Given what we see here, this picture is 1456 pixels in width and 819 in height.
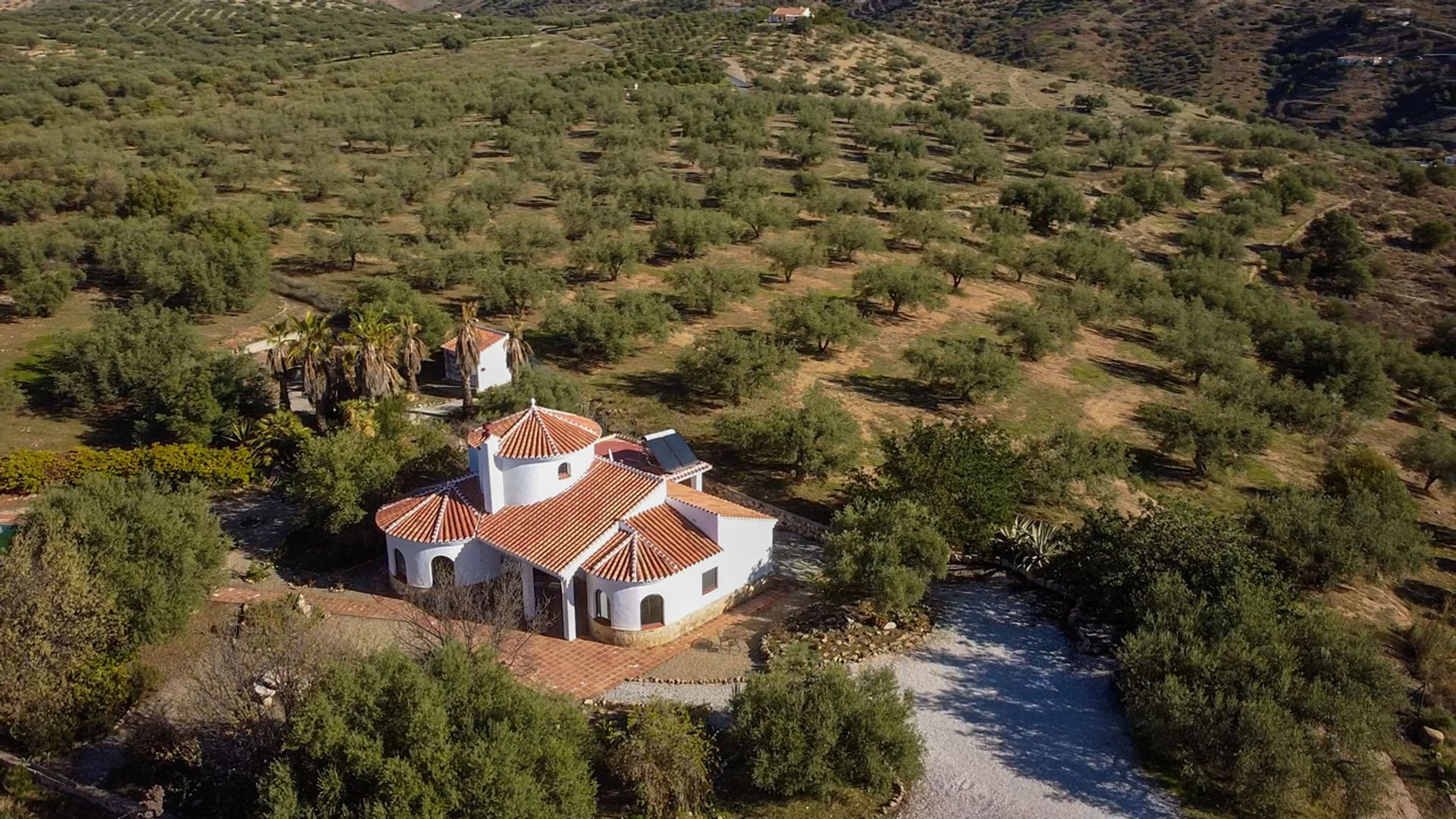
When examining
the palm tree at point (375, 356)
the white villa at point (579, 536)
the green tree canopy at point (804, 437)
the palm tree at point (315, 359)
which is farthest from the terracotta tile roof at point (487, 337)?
the white villa at point (579, 536)

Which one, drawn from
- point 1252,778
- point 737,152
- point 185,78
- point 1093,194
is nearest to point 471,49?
point 185,78

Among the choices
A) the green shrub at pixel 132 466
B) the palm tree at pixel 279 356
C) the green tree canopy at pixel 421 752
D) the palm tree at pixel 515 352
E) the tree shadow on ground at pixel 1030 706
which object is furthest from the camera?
the palm tree at pixel 515 352

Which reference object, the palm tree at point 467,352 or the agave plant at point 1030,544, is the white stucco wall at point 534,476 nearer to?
the palm tree at point 467,352

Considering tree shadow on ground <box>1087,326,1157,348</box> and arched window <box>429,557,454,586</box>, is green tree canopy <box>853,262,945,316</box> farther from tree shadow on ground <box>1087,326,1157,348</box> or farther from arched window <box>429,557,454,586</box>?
arched window <box>429,557,454,586</box>

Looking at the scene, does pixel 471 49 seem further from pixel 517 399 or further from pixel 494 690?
pixel 494 690

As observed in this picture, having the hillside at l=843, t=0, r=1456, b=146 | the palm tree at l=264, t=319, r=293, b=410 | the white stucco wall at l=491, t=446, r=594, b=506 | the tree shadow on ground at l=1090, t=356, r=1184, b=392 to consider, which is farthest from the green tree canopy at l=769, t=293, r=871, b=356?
the hillside at l=843, t=0, r=1456, b=146

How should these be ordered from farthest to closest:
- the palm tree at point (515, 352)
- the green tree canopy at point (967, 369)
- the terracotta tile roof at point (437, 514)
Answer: the green tree canopy at point (967, 369) < the palm tree at point (515, 352) < the terracotta tile roof at point (437, 514)

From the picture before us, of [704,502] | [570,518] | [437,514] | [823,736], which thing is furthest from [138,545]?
[823,736]

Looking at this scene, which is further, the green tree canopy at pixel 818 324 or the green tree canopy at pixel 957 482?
the green tree canopy at pixel 818 324
